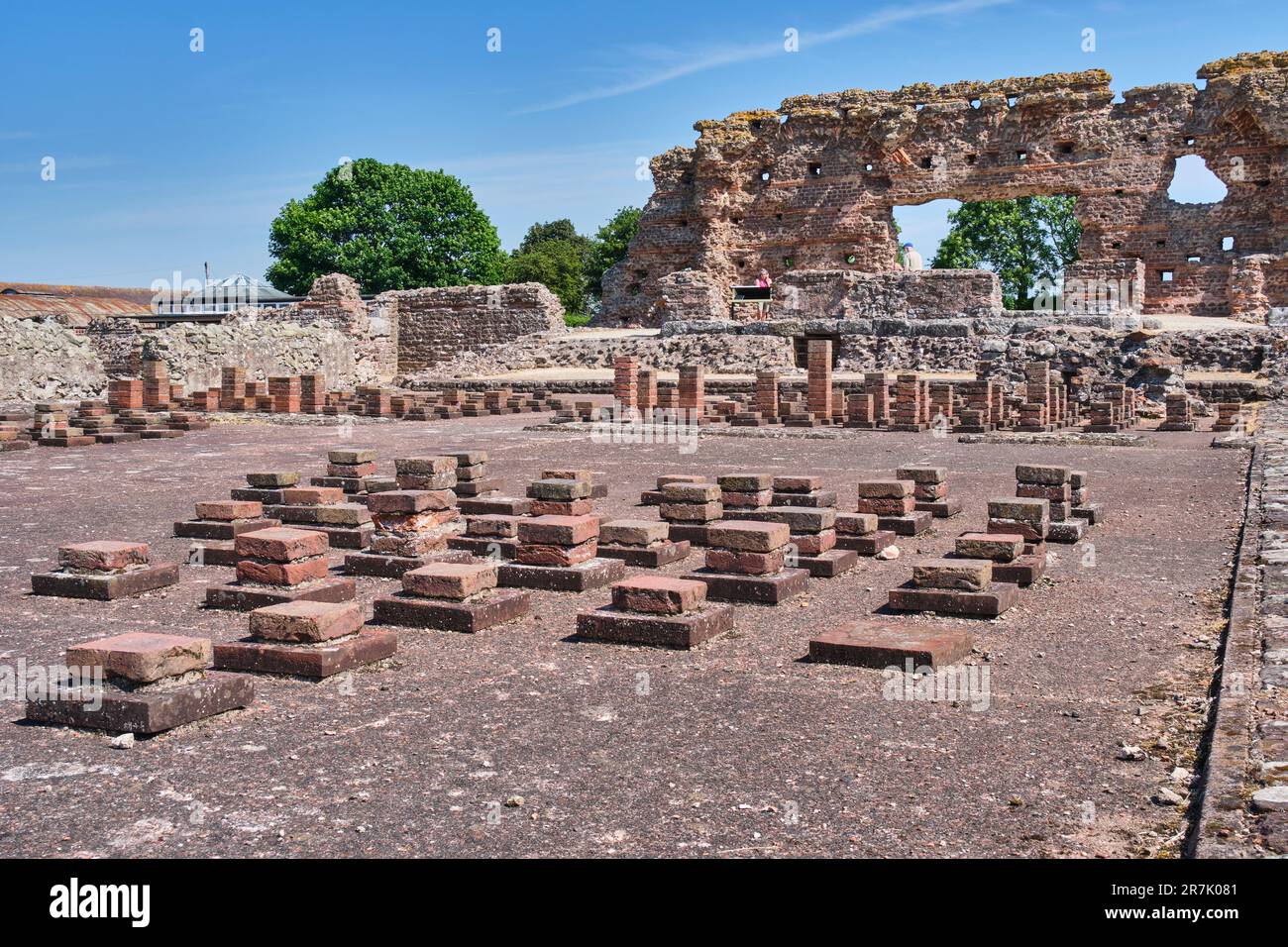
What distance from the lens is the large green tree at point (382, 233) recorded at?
58.5 m

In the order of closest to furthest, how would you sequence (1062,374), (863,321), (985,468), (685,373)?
(985,468) → (685,373) → (1062,374) → (863,321)

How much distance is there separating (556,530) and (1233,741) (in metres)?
4.49

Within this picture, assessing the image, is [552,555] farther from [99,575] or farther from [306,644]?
[99,575]

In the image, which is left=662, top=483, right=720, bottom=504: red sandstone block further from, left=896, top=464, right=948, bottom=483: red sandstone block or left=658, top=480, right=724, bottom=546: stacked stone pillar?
left=896, top=464, right=948, bottom=483: red sandstone block

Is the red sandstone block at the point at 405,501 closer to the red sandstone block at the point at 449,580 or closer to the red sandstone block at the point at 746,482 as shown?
the red sandstone block at the point at 449,580

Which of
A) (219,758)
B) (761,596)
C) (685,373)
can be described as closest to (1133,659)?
(761,596)

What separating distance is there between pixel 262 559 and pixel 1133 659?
4763mm

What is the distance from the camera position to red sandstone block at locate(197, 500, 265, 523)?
9680mm

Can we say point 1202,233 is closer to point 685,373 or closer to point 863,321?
point 863,321

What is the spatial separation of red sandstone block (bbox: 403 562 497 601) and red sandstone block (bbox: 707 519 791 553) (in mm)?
1514

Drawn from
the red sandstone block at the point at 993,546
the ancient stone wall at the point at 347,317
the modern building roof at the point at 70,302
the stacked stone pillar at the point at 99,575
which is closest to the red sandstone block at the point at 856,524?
the red sandstone block at the point at 993,546

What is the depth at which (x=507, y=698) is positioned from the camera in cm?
548

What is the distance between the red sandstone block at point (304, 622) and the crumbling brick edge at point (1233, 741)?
12.2 ft

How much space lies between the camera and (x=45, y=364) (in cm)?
2833
